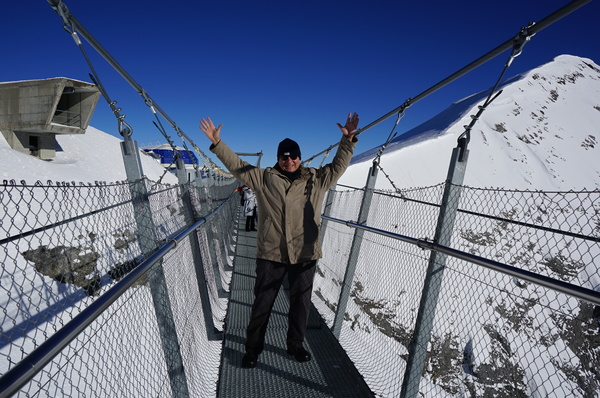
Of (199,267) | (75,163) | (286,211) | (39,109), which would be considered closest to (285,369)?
(199,267)

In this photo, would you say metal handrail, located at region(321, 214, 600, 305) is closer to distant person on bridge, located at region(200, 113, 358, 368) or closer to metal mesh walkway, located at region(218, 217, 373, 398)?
distant person on bridge, located at region(200, 113, 358, 368)

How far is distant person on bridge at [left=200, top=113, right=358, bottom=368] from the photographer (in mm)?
2605

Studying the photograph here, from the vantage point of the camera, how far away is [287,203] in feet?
8.52

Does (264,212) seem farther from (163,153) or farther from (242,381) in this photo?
(163,153)

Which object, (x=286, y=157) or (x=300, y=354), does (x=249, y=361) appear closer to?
(x=300, y=354)

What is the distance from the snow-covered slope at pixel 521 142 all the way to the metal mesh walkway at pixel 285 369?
77.2 ft

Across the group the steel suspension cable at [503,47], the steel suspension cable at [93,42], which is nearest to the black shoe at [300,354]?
the steel suspension cable at [503,47]

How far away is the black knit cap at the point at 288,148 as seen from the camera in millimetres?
2646

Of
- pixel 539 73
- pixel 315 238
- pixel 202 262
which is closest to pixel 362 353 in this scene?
pixel 315 238

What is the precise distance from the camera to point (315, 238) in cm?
268

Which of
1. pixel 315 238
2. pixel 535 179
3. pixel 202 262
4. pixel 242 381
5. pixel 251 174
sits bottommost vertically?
pixel 242 381

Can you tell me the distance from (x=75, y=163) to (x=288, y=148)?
1125 inches

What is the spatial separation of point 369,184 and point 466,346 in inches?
579

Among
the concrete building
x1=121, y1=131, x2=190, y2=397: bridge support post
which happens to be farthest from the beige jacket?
the concrete building
